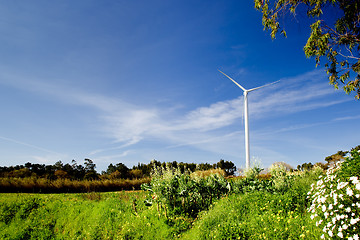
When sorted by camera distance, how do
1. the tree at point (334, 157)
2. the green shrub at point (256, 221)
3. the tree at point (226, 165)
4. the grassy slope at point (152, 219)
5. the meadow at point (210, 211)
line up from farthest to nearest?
the tree at point (226, 165) < the tree at point (334, 157) < the grassy slope at point (152, 219) < the green shrub at point (256, 221) < the meadow at point (210, 211)

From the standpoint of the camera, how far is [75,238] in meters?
8.52

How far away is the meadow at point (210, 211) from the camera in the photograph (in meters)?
5.01

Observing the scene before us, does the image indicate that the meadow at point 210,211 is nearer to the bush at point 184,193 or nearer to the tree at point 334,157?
the bush at point 184,193

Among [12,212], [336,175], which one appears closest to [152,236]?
[336,175]

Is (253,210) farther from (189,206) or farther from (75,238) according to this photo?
(75,238)

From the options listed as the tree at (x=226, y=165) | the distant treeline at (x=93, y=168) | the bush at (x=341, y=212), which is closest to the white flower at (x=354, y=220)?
the bush at (x=341, y=212)

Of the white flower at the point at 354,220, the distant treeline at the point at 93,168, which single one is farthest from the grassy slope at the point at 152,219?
the distant treeline at the point at 93,168

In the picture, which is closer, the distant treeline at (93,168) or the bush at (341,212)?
the bush at (341,212)

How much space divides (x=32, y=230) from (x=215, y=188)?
7.53 meters

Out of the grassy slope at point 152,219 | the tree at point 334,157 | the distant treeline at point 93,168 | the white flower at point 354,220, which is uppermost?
the tree at point 334,157

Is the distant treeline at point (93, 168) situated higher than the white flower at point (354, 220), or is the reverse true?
the distant treeline at point (93, 168)

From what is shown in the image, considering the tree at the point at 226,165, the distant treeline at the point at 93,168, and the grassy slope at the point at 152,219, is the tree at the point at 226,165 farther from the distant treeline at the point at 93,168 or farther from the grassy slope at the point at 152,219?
the grassy slope at the point at 152,219

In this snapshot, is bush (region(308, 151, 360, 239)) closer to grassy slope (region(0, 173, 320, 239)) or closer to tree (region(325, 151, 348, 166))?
grassy slope (region(0, 173, 320, 239))

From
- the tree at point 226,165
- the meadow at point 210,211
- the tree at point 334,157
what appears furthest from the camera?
the tree at point 226,165
